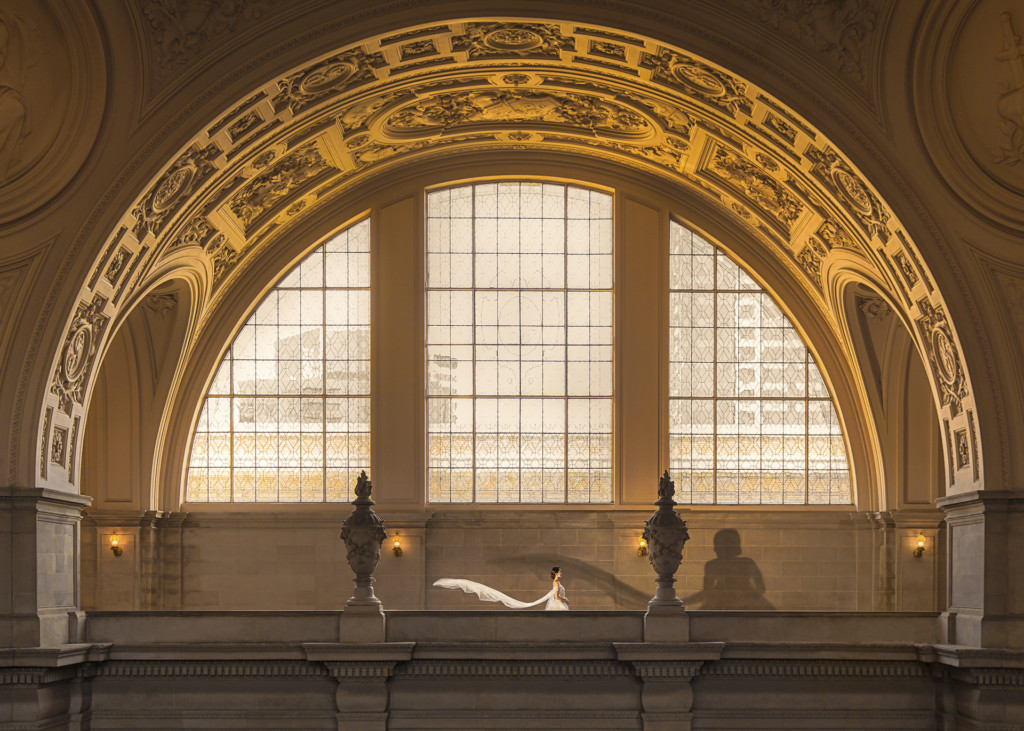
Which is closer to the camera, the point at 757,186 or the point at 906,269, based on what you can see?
the point at 906,269

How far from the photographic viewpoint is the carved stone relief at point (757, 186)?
29.0 meters

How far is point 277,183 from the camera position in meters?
30.0

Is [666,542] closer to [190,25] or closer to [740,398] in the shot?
[740,398]

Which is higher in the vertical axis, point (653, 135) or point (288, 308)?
point (653, 135)

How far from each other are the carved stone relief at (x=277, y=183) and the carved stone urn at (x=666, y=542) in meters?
11.5

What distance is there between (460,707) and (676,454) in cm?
1051

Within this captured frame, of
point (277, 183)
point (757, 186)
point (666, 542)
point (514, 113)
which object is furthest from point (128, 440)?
point (757, 186)

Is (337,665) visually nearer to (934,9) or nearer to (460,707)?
(460,707)

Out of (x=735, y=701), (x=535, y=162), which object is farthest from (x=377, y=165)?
(x=735, y=701)

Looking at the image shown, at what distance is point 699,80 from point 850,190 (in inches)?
141

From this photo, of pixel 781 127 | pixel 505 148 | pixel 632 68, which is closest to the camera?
pixel 781 127

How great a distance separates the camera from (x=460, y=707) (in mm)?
23328

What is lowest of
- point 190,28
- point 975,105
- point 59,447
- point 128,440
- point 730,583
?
point 730,583

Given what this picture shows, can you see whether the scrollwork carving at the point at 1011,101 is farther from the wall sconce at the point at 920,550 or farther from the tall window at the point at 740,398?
the wall sconce at the point at 920,550
